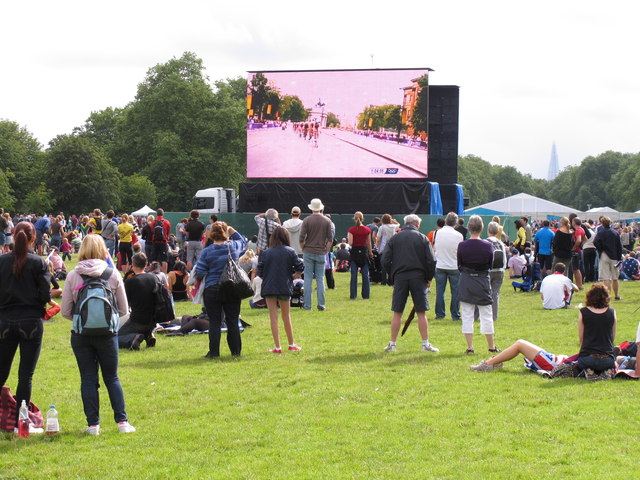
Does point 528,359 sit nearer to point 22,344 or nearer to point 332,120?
point 22,344

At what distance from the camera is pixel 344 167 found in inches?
1324

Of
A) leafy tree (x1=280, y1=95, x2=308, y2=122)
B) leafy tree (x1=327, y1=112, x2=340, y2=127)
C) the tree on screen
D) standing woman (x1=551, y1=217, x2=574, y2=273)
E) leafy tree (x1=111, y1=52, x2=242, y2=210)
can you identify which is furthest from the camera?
leafy tree (x1=111, y1=52, x2=242, y2=210)

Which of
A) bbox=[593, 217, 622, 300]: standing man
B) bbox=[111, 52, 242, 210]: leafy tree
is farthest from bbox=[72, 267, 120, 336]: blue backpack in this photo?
bbox=[111, 52, 242, 210]: leafy tree

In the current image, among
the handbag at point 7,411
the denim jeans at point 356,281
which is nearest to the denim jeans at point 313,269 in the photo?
the denim jeans at point 356,281

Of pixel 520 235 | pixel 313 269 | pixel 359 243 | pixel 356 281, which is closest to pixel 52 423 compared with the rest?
pixel 313 269

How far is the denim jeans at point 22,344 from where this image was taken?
698 centimetres

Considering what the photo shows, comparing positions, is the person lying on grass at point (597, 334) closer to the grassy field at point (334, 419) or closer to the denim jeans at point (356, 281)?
the grassy field at point (334, 419)

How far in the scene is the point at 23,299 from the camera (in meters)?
6.98

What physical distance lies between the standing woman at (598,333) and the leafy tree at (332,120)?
25.0m

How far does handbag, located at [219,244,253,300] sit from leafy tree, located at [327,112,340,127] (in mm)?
23202

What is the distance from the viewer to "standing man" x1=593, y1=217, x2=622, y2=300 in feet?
58.5

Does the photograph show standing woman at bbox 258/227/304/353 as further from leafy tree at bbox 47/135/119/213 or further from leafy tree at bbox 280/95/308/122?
leafy tree at bbox 47/135/119/213

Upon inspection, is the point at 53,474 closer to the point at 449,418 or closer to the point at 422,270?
the point at 449,418

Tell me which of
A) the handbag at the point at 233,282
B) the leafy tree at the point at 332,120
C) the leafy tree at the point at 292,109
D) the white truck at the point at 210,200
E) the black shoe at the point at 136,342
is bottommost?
the black shoe at the point at 136,342
